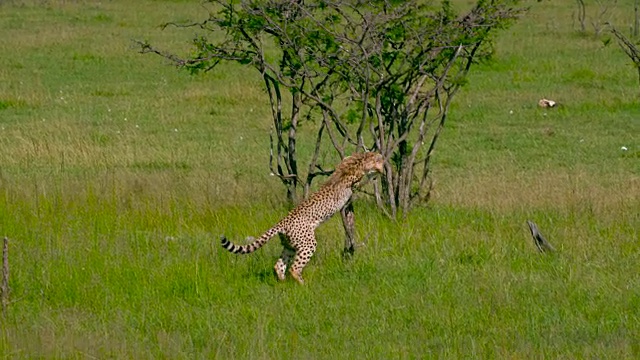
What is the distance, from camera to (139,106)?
19.1m

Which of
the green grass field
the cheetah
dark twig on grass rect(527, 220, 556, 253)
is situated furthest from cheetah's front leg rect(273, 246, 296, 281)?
dark twig on grass rect(527, 220, 556, 253)

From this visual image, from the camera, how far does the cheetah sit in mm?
8008

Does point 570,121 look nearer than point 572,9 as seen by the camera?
Yes

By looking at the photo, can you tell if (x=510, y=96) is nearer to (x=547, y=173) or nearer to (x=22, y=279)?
(x=547, y=173)

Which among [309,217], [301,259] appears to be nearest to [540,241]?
[309,217]

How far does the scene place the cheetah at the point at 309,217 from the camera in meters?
8.01

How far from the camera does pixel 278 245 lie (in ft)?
29.7

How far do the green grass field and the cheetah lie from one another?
0.62 ft

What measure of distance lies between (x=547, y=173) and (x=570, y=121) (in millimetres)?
4264

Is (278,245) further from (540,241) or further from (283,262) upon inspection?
(540,241)

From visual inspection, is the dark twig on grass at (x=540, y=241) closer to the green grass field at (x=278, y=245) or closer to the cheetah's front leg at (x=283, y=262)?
the green grass field at (x=278, y=245)

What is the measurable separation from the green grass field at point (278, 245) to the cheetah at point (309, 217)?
0.62 ft

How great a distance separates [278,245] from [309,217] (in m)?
0.89

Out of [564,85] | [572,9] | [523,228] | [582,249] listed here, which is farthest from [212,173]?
[572,9]
